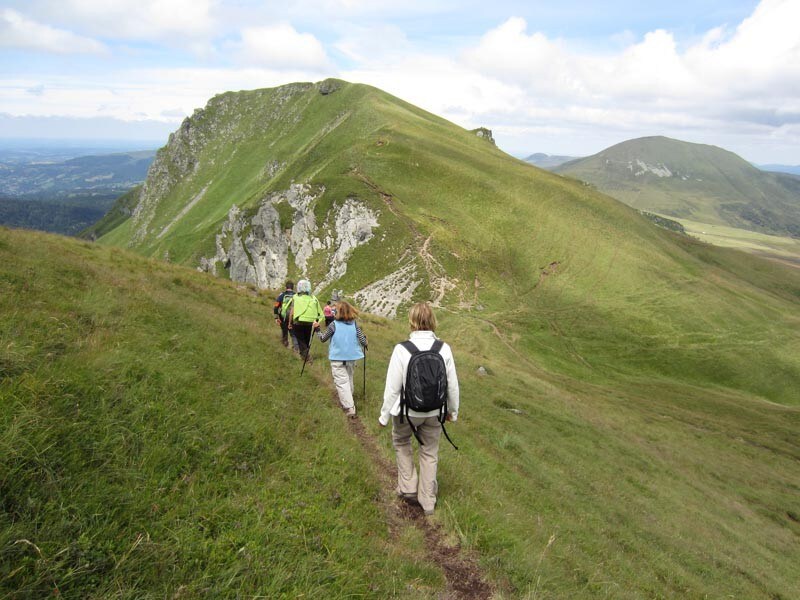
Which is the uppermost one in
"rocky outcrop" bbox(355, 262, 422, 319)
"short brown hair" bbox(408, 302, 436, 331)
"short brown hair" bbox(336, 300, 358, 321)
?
"short brown hair" bbox(408, 302, 436, 331)

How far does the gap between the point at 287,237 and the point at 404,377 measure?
2787 inches

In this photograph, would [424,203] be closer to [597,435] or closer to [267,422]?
[597,435]

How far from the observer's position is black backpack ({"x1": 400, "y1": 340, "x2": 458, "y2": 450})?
6.18 metres

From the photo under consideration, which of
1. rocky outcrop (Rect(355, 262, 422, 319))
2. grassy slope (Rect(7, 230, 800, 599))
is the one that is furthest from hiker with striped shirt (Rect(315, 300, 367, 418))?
rocky outcrop (Rect(355, 262, 422, 319))

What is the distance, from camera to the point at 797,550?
17.8 metres

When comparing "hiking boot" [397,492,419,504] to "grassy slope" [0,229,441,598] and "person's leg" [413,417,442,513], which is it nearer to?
"person's leg" [413,417,442,513]

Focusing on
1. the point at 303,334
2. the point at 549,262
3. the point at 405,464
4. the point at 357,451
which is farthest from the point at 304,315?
the point at 549,262

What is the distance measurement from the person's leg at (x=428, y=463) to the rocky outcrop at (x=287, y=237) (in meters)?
56.9

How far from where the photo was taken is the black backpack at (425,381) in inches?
243

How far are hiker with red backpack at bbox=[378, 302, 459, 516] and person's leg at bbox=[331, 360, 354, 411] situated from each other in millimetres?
3682

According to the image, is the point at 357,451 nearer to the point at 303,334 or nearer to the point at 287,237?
the point at 303,334

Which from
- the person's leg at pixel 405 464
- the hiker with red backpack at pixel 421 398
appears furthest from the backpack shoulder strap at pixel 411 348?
the person's leg at pixel 405 464

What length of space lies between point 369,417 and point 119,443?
6.49 m

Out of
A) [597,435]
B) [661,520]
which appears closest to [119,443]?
[661,520]
